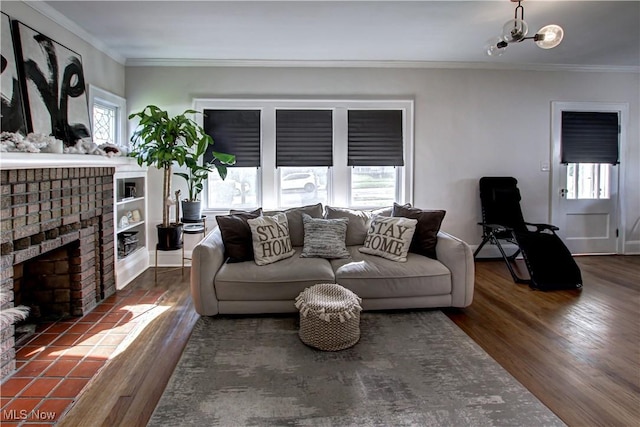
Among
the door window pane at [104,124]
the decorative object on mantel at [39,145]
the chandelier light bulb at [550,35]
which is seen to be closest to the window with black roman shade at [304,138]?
the door window pane at [104,124]

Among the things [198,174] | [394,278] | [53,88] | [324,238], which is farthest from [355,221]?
[53,88]

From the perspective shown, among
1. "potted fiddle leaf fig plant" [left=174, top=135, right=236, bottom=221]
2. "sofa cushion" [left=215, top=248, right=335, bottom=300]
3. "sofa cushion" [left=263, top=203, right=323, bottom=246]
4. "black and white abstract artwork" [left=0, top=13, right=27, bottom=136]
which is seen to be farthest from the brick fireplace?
"sofa cushion" [left=263, top=203, right=323, bottom=246]

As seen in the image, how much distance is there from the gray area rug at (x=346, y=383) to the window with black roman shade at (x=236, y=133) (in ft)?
8.36

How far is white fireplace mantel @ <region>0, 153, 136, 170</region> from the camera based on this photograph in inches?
92.4

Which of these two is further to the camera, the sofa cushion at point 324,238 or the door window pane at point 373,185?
the door window pane at point 373,185

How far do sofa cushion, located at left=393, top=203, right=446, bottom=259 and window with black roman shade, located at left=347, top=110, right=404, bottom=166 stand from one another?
1493 mm

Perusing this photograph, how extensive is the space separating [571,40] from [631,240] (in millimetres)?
3081

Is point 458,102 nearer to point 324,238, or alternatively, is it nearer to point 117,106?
point 324,238

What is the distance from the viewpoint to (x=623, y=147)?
5.45 metres

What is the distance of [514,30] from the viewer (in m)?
2.88

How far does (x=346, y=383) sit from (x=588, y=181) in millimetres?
4908

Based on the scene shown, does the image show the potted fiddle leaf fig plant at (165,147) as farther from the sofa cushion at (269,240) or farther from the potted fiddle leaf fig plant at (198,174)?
the sofa cushion at (269,240)

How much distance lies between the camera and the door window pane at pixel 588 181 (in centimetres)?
545

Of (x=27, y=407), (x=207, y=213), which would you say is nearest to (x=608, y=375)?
(x=27, y=407)
